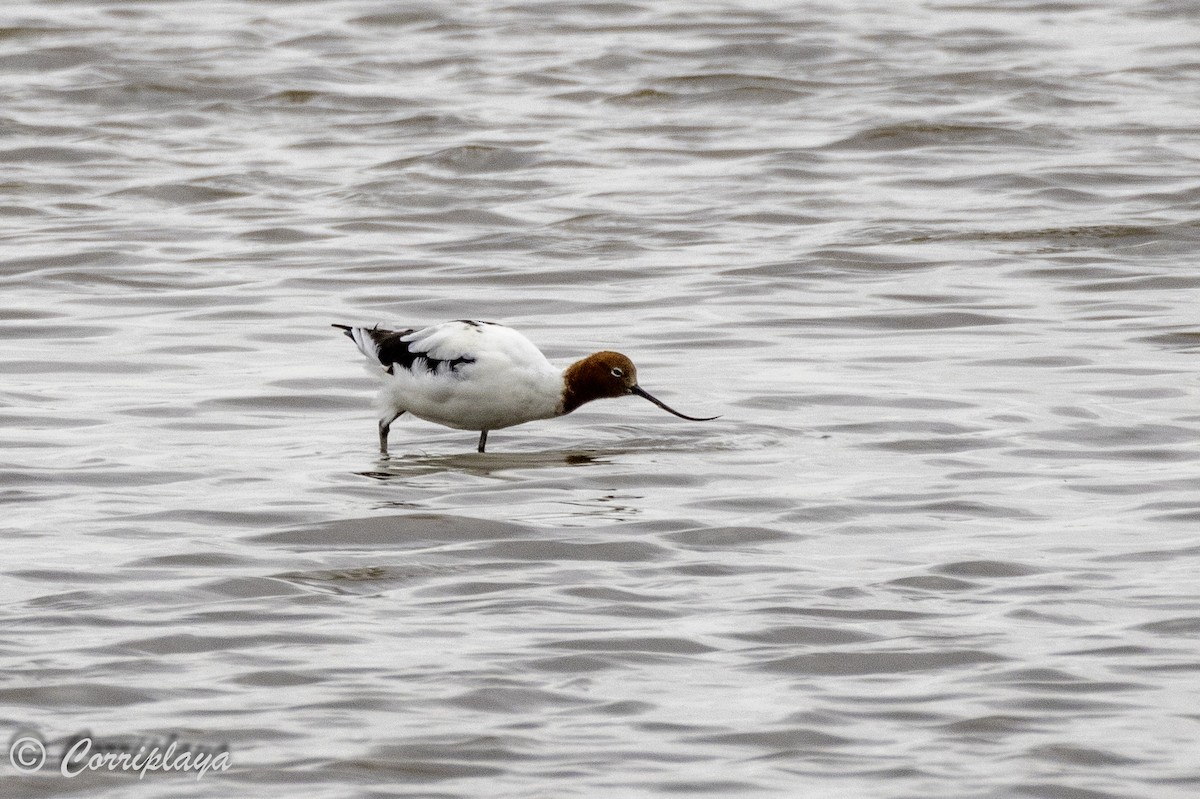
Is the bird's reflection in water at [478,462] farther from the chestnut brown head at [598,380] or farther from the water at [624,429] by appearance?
the chestnut brown head at [598,380]

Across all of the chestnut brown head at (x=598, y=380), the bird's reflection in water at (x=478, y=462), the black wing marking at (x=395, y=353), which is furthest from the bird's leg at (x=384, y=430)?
the chestnut brown head at (x=598, y=380)

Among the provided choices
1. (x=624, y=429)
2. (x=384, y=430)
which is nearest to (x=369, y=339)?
(x=384, y=430)

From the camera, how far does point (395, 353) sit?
1035 cm

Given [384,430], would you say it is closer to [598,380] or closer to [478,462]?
[478,462]

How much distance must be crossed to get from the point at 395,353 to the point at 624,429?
127 centimetres

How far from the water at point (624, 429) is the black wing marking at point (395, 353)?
440 millimetres

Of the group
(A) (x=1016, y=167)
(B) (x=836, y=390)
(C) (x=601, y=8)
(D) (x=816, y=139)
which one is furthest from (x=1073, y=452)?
(C) (x=601, y=8)

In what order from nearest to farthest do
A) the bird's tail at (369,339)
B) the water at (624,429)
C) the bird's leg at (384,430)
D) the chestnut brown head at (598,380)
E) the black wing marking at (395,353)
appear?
the water at (624,429)
the black wing marking at (395,353)
the chestnut brown head at (598,380)
the bird's leg at (384,430)
the bird's tail at (369,339)

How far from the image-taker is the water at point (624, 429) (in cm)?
651

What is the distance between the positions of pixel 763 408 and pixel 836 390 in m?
0.49

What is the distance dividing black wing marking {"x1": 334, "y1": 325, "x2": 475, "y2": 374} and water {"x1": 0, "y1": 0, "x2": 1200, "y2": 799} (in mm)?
440

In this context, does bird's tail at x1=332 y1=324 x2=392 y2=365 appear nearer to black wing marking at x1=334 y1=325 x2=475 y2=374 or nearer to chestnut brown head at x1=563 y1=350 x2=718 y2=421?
black wing marking at x1=334 y1=325 x2=475 y2=374

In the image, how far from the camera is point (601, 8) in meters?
26.2

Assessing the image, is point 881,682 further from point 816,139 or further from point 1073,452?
point 816,139
